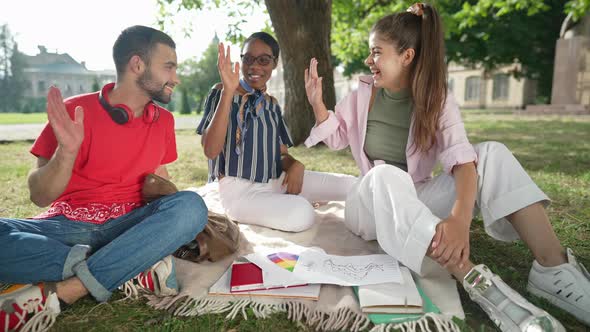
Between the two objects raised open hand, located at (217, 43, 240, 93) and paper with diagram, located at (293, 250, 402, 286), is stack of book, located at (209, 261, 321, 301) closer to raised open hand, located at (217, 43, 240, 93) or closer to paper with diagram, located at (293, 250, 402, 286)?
paper with diagram, located at (293, 250, 402, 286)

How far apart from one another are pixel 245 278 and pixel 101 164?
951 mm

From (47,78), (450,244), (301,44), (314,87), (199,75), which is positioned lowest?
(450,244)

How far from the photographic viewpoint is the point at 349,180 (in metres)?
3.48

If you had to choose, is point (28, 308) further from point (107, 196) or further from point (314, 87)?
point (314, 87)

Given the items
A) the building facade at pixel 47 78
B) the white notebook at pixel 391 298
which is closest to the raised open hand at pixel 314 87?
the white notebook at pixel 391 298

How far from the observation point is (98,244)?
2.09 meters

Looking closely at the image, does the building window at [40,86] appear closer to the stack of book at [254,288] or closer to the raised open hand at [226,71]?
the raised open hand at [226,71]

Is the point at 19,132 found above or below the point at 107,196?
below

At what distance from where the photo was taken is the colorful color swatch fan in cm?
212

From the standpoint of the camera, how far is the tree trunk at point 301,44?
22.6ft

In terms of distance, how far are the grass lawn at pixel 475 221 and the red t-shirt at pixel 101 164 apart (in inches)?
18.6

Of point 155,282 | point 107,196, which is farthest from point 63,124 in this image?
point 155,282

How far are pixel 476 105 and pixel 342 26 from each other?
24813 mm

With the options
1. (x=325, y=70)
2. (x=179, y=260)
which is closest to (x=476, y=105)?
(x=325, y=70)
